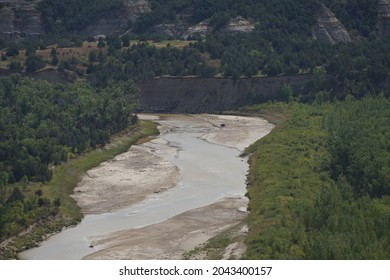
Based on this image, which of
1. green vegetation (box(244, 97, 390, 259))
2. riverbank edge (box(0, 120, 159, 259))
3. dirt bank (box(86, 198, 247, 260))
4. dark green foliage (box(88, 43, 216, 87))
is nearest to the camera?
green vegetation (box(244, 97, 390, 259))

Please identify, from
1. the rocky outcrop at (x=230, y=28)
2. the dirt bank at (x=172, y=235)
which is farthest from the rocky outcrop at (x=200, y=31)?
the dirt bank at (x=172, y=235)

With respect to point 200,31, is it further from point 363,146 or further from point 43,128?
point 363,146

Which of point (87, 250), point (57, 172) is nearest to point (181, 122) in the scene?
point (57, 172)

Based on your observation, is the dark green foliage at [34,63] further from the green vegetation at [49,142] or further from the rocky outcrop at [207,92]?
the rocky outcrop at [207,92]

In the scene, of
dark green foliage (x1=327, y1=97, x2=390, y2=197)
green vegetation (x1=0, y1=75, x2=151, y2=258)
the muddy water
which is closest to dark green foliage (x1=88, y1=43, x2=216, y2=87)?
green vegetation (x1=0, y1=75, x2=151, y2=258)

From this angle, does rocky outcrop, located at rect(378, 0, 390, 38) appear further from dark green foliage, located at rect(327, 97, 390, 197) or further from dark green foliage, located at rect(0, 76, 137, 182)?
dark green foliage, located at rect(327, 97, 390, 197)

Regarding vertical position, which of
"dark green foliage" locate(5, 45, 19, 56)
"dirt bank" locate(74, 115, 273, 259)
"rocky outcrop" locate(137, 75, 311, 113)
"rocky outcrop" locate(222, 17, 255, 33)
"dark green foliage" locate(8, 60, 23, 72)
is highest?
"rocky outcrop" locate(222, 17, 255, 33)
